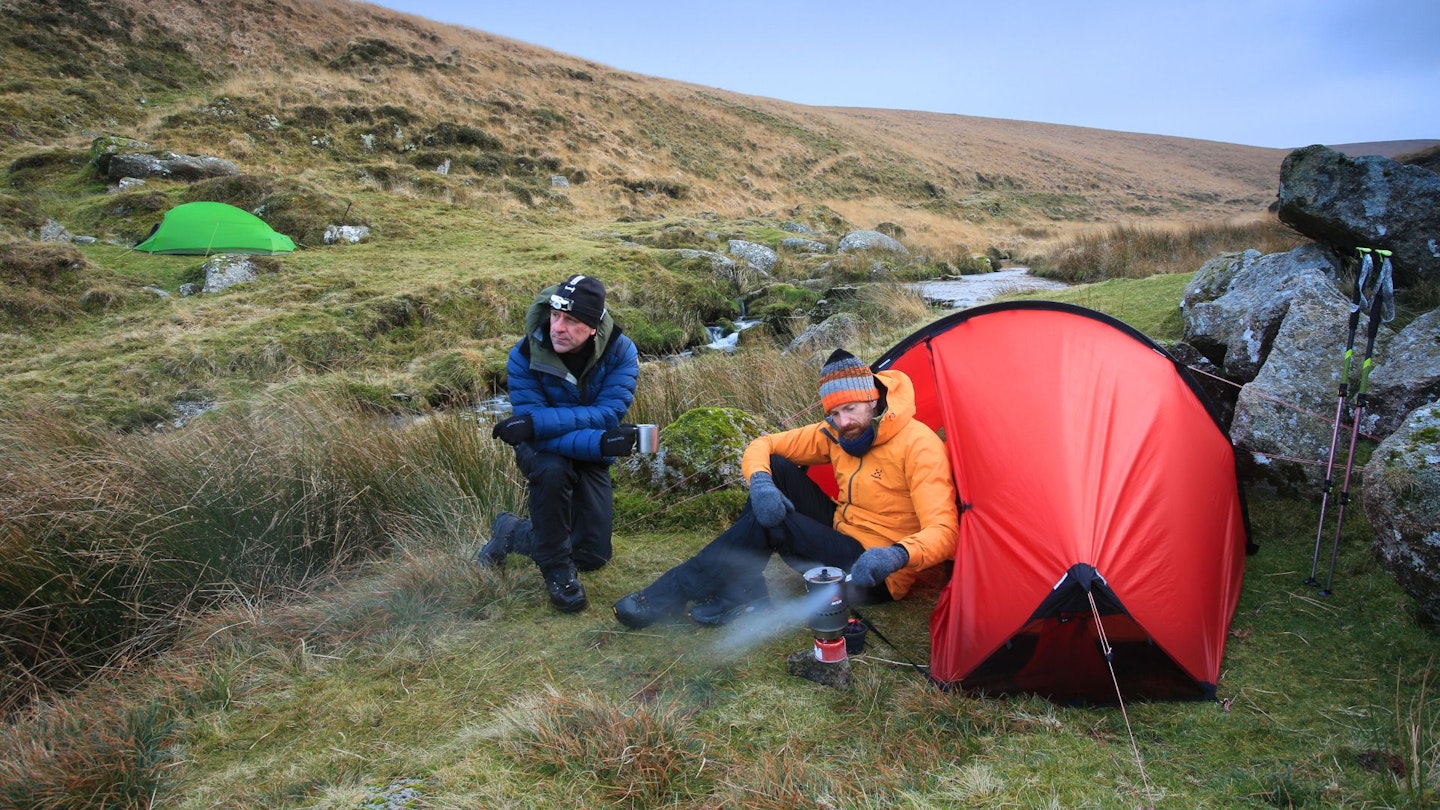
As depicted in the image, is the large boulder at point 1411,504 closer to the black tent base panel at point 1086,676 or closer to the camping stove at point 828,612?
the black tent base panel at point 1086,676

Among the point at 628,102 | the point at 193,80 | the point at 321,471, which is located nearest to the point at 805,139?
the point at 628,102

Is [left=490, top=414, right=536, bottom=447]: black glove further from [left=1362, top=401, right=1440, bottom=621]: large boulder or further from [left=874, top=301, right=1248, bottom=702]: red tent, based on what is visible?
[left=1362, top=401, right=1440, bottom=621]: large boulder

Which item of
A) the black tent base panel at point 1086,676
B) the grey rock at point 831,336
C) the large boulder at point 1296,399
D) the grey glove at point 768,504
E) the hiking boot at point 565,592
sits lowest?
the hiking boot at point 565,592

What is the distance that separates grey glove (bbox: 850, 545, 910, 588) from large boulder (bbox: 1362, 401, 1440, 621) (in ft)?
6.14

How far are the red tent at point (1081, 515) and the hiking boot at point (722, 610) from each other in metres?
0.90

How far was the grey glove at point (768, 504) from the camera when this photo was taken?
152 inches

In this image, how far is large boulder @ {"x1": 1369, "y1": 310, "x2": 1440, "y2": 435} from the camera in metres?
4.27

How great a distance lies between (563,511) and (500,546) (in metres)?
0.63

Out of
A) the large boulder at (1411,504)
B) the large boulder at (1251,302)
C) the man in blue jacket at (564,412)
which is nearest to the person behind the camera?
the large boulder at (1411,504)

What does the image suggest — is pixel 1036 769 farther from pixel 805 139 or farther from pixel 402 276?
→ pixel 805 139

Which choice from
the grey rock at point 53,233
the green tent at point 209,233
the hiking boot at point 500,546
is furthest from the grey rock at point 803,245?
the hiking boot at point 500,546

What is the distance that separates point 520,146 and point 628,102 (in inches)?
613

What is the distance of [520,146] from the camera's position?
29.6m

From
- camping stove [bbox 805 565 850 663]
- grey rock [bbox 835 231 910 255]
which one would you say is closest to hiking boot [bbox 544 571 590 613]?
camping stove [bbox 805 565 850 663]
